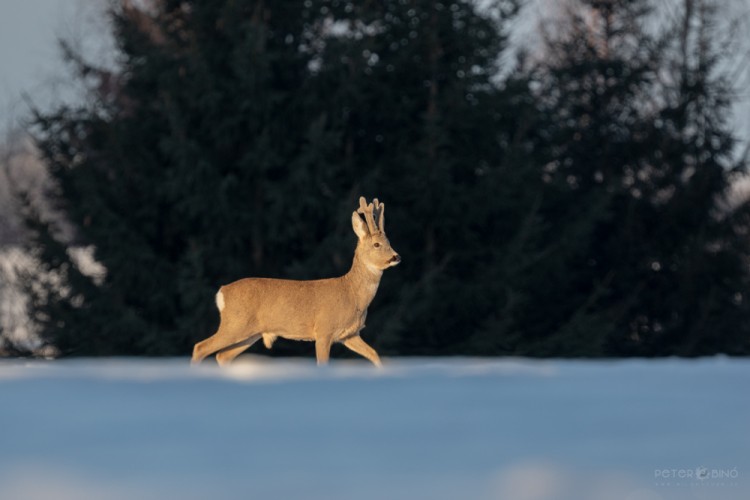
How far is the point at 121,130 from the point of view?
15.1 meters

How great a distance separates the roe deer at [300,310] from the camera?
4867mm

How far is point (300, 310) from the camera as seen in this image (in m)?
5.00

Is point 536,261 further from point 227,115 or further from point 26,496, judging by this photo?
point 26,496

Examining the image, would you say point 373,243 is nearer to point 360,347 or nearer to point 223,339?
point 360,347

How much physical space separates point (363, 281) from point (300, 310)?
0.33 m

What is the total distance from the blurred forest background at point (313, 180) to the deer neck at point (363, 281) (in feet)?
26.4

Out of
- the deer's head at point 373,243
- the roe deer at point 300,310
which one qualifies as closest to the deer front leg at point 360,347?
the roe deer at point 300,310

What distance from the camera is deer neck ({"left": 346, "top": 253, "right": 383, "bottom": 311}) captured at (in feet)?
16.6

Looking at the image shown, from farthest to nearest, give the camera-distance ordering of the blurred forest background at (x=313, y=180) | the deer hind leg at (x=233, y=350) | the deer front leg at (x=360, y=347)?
the blurred forest background at (x=313, y=180)
the deer hind leg at (x=233, y=350)
the deer front leg at (x=360, y=347)

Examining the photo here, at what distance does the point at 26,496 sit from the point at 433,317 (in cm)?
1391

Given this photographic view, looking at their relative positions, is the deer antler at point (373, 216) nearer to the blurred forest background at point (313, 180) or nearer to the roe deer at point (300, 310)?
the roe deer at point (300, 310)

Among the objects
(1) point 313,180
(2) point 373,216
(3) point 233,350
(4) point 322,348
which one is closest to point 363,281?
(2) point 373,216

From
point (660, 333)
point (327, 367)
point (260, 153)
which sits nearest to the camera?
point (327, 367)

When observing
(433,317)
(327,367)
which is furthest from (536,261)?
(327,367)
